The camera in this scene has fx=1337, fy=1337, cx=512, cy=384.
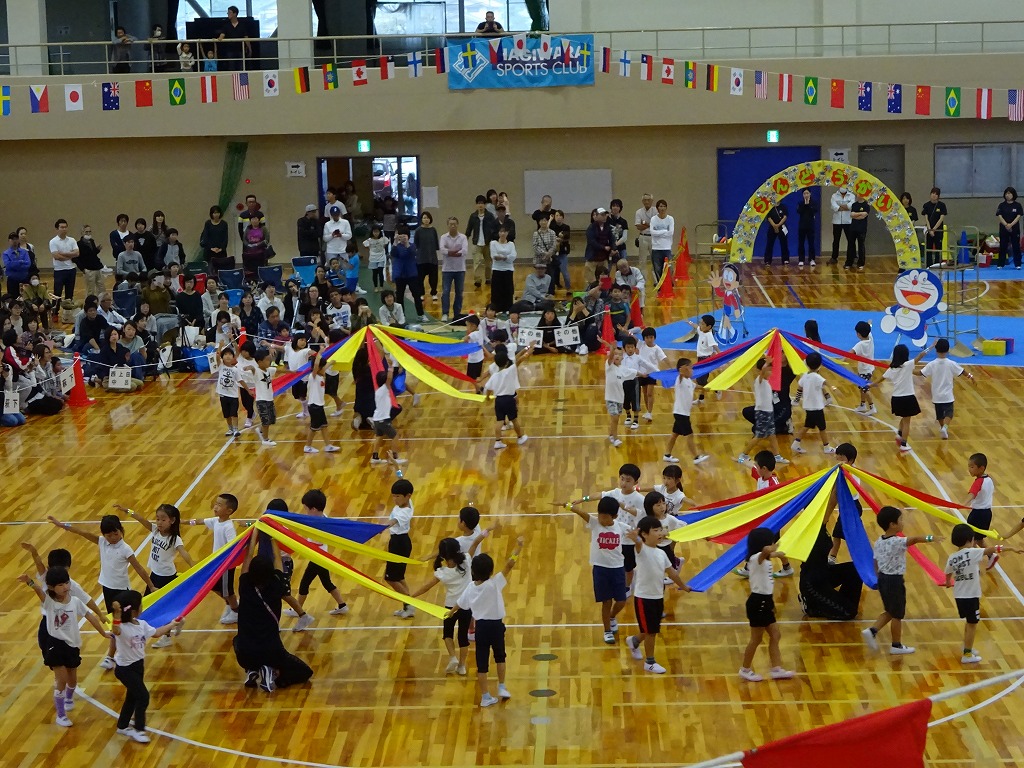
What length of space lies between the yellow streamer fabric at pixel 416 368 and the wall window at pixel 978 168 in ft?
56.8

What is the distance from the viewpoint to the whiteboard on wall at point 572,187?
30.1 meters

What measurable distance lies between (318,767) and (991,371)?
13.7m

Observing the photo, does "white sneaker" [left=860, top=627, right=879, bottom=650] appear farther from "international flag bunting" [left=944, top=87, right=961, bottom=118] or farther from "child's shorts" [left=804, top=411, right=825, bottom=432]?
"international flag bunting" [left=944, top=87, right=961, bottom=118]

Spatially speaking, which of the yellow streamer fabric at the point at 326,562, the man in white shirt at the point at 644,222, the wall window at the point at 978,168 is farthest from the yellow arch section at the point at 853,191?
the yellow streamer fabric at the point at 326,562

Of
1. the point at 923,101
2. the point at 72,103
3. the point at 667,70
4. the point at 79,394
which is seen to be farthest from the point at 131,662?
the point at 72,103

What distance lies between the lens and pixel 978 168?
30.1 m

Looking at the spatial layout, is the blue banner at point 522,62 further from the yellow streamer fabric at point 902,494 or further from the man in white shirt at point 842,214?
the yellow streamer fabric at point 902,494

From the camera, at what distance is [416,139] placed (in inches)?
1184

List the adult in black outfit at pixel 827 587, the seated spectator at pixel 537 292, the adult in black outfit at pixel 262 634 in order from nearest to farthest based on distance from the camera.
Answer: the adult in black outfit at pixel 262 634
the adult in black outfit at pixel 827 587
the seated spectator at pixel 537 292

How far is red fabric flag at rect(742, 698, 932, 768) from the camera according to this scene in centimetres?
580

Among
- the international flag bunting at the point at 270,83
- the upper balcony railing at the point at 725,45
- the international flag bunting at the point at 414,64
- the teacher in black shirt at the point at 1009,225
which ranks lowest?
the teacher in black shirt at the point at 1009,225

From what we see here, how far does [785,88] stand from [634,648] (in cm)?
1983

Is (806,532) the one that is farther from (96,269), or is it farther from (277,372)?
(96,269)

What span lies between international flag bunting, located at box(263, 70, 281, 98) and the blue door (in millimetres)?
9941
